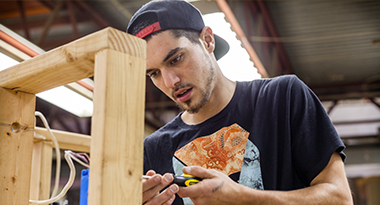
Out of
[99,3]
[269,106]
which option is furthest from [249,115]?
[99,3]

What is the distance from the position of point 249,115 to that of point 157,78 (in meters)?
0.43

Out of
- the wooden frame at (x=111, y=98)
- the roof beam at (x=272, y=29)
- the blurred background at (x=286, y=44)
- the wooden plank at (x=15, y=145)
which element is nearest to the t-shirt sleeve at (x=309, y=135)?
the wooden frame at (x=111, y=98)

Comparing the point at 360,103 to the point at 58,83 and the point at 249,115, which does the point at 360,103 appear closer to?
the point at 249,115

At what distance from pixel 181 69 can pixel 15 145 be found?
71 cm

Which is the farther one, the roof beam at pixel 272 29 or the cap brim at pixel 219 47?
the roof beam at pixel 272 29

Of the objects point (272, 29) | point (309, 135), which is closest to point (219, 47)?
point (309, 135)

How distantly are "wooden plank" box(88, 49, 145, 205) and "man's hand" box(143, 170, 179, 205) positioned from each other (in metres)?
0.21

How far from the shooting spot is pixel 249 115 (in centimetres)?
158

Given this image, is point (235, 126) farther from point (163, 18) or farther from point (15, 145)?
point (15, 145)

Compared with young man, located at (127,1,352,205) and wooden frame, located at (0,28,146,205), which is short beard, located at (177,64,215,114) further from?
wooden frame, located at (0,28,146,205)

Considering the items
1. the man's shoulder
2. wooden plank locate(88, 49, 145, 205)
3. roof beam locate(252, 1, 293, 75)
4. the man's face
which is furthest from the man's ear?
roof beam locate(252, 1, 293, 75)

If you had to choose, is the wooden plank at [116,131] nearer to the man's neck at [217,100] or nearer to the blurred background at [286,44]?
the man's neck at [217,100]

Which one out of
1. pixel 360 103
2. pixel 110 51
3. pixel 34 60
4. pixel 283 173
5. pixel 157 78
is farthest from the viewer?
pixel 360 103

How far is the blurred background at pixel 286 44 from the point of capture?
3137 mm
